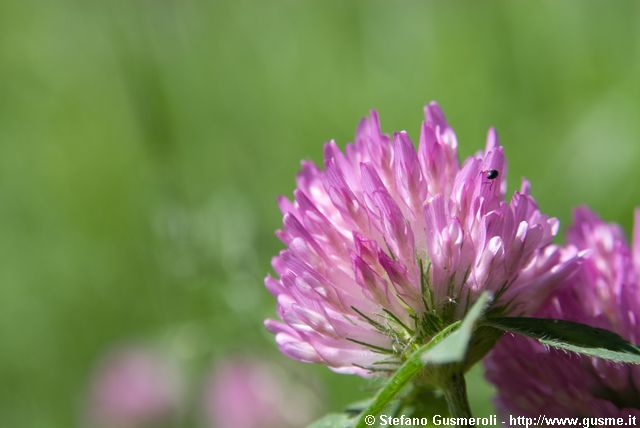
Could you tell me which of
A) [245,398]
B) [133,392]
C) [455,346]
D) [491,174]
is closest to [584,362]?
[491,174]

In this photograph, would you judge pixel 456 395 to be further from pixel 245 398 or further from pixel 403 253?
pixel 245 398

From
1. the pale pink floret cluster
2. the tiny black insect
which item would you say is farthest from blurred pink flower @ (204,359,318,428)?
the tiny black insect

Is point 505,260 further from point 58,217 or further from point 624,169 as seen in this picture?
point 58,217

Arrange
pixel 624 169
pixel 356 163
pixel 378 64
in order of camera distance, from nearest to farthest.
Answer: pixel 356 163 → pixel 624 169 → pixel 378 64

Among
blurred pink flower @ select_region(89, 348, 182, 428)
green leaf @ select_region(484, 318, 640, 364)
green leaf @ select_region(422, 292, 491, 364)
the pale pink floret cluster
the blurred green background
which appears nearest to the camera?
green leaf @ select_region(422, 292, 491, 364)

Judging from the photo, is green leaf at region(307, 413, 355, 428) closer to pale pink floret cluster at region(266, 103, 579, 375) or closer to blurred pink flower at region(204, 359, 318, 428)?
pale pink floret cluster at region(266, 103, 579, 375)

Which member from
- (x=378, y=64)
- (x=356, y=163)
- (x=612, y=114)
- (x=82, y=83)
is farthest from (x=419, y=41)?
(x=356, y=163)
